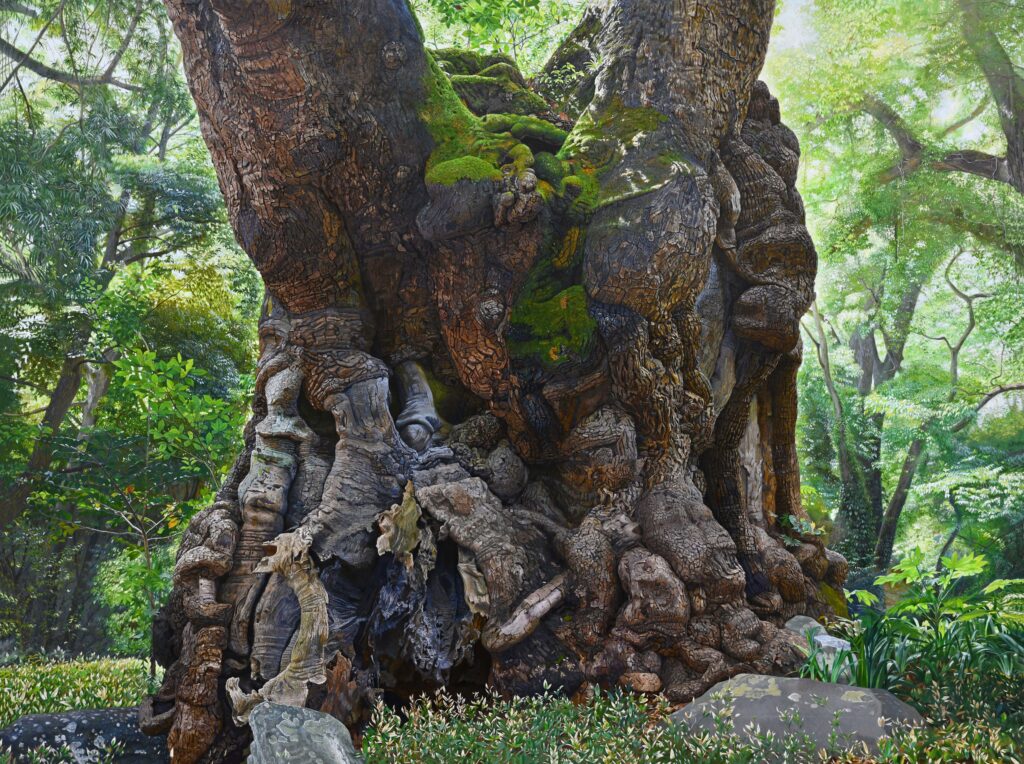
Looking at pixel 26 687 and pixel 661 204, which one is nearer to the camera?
pixel 661 204

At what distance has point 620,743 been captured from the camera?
3.14m

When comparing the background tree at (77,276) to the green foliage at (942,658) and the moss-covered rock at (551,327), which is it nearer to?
the moss-covered rock at (551,327)

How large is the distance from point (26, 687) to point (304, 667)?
3420 millimetres

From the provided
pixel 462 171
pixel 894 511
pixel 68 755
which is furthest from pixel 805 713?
pixel 894 511

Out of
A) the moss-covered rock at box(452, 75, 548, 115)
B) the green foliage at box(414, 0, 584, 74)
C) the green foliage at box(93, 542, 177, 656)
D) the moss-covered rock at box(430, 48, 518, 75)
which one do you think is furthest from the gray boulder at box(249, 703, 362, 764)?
the green foliage at box(414, 0, 584, 74)

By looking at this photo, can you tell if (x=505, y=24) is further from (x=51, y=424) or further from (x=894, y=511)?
(x=894, y=511)

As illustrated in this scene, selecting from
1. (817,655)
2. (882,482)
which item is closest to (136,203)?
(817,655)

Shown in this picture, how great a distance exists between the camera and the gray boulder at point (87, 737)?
425 centimetres

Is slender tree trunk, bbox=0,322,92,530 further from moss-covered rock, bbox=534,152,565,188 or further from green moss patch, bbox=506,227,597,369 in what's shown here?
moss-covered rock, bbox=534,152,565,188

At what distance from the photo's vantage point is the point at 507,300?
511cm

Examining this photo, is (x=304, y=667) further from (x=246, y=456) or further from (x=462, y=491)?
(x=246, y=456)

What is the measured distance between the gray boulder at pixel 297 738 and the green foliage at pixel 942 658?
2504 mm

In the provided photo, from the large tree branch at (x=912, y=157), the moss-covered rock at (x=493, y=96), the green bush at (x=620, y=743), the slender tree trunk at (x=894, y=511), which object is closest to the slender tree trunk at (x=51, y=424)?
the moss-covered rock at (x=493, y=96)

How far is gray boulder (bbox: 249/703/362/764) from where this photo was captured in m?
2.95
